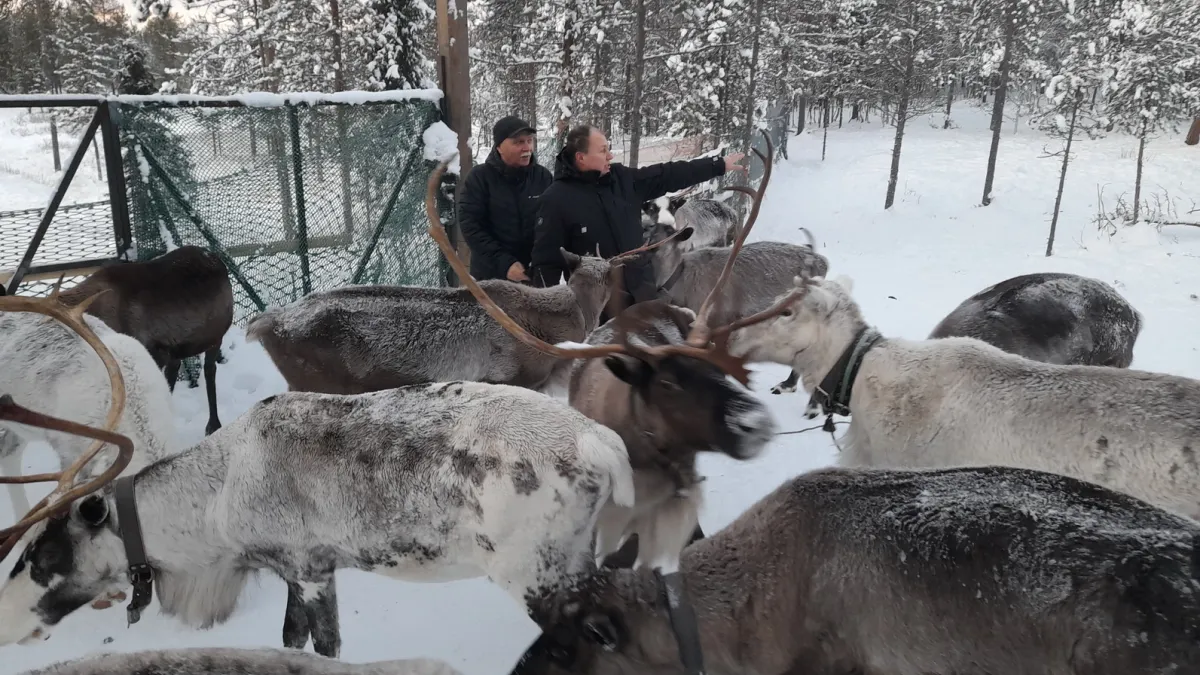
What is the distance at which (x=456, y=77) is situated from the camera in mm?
6715

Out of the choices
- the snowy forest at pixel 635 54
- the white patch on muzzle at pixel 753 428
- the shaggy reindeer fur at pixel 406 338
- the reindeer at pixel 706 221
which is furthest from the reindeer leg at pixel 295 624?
the snowy forest at pixel 635 54

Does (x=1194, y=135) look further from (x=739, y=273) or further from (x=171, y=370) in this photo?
(x=171, y=370)

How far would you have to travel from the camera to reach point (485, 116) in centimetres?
2488

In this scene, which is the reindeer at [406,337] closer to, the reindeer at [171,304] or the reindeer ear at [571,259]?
the reindeer ear at [571,259]

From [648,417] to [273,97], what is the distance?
15.1 ft

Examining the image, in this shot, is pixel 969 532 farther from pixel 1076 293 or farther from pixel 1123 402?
pixel 1076 293

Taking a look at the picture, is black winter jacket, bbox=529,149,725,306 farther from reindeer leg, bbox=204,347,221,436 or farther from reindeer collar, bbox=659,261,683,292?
reindeer leg, bbox=204,347,221,436

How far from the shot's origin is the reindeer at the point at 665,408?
9.77 feet

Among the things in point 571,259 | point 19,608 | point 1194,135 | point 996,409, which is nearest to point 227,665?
point 19,608

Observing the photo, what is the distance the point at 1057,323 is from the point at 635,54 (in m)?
12.4

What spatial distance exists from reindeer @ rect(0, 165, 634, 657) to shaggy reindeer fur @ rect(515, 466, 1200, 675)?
0.97ft

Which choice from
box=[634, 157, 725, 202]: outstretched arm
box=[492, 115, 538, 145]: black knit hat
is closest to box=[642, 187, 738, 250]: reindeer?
box=[634, 157, 725, 202]: outstretched arm

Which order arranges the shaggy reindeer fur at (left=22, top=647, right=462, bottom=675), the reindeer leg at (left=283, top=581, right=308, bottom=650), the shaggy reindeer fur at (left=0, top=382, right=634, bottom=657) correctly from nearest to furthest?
the shaggy reindeer fur at (left=22, top=647, right=462, bottom=675)
the shaggy reindeer fur at (left=0, top=382, right=634, bottom=657)
the reindeer leg at (left=283, top=581, right=308, bottom=650)

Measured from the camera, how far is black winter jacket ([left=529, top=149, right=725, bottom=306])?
16.2 ft
